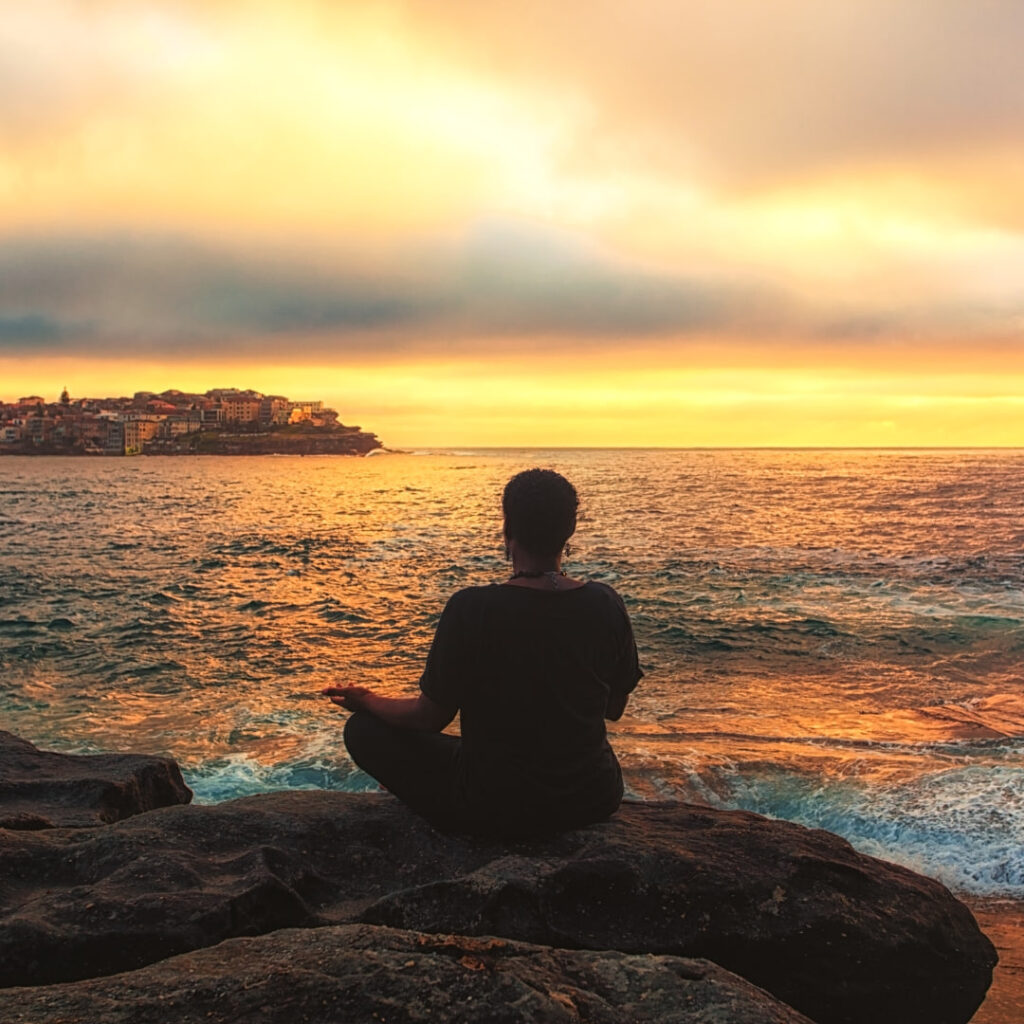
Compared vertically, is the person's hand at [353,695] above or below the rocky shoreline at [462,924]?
above

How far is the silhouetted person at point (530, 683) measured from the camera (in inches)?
161

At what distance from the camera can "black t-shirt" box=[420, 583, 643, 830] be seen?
409cm

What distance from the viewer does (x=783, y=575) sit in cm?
2483

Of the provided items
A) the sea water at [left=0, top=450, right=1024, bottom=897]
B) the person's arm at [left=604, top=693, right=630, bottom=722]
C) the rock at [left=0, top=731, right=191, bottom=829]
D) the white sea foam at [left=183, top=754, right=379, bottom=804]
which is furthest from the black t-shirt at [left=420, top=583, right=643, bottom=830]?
the white sea foam at [left=183, top=754, right=379, bottom=804]

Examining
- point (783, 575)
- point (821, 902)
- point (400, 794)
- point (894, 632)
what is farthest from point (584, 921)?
point (783, 575)

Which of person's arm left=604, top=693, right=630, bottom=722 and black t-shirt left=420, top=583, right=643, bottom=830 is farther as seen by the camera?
person's arm left=604, top=693, right=630, bottom=722

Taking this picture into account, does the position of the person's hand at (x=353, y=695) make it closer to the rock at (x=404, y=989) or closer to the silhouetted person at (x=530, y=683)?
the silhouetted person at (x=530, y=683)

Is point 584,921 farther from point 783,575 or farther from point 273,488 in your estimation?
point 273,488

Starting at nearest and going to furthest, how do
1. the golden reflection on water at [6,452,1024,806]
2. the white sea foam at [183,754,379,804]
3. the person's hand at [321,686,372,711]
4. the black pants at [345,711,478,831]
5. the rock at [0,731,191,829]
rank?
the black pants at [345,711,478,831], the person's hand at [321,686,372,711], the rock at [0,731,191,829], the white sea foam at [183,754,379,804], the golden reflection on water at [6,452,1024,806]

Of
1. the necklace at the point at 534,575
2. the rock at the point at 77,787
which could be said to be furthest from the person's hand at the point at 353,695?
the rock at the point at 77,787

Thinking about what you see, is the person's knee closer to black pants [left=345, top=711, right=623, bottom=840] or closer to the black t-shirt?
black pants [left=345, top=711, right=623, bottom=840]

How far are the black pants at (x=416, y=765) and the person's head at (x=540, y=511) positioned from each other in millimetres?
1202

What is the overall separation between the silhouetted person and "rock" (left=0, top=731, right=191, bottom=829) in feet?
8.55

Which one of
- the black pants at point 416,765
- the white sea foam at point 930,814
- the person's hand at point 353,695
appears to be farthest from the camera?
the white sea foam at point 930,814
